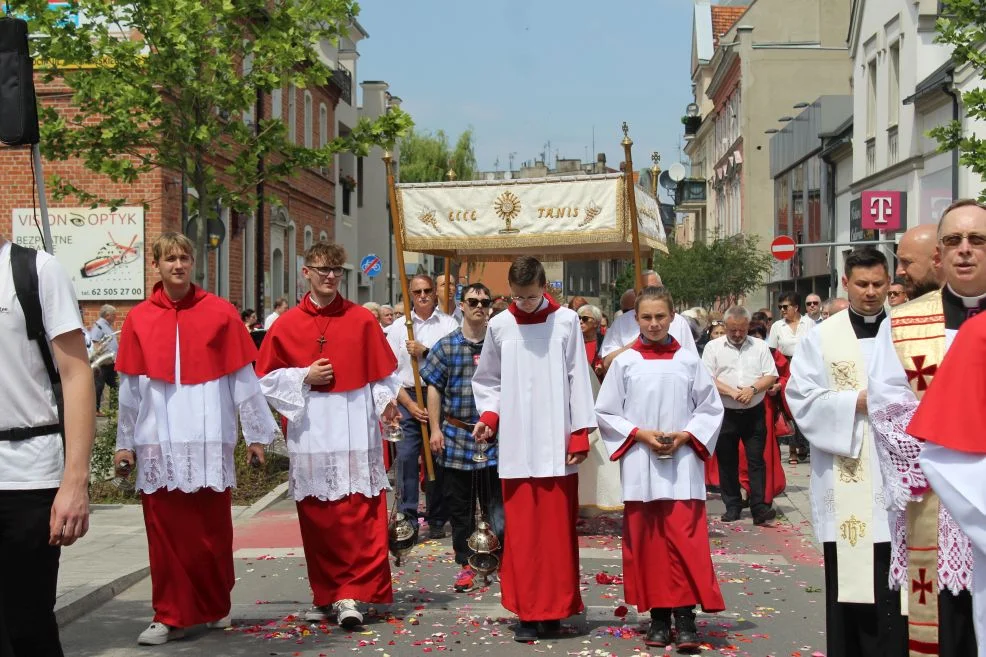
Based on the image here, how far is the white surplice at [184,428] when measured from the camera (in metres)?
7.34

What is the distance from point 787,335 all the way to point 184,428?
11088mm

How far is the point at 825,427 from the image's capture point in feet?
19.6

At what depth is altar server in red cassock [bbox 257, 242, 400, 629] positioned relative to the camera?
25.3ft

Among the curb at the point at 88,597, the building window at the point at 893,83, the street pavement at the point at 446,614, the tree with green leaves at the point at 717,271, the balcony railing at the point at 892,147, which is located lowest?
the street pavement at the point at 446,614

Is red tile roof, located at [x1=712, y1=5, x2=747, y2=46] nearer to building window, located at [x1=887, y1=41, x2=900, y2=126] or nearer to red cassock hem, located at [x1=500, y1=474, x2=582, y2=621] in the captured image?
building window, located at [x1=887, y1=41, x2=900, y2=126]

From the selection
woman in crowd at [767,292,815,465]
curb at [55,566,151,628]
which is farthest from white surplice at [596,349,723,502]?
woman in crowd at [767,292,815,465]

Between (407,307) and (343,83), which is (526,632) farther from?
(343,83)

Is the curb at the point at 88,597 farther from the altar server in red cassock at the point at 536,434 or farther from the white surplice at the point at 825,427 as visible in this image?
the white surplice at the point at 825,427

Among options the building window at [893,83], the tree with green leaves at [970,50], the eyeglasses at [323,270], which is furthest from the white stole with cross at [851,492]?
the building window at [893,83]

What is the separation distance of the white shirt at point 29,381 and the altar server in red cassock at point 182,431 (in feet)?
8.69

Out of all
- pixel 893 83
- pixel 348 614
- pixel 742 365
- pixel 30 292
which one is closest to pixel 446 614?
pixel 348 614

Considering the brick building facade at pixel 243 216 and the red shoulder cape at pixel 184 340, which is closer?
the red shoulder cape at pixel 184 340

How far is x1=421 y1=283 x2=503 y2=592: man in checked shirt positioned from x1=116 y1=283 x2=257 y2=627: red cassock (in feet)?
6.80

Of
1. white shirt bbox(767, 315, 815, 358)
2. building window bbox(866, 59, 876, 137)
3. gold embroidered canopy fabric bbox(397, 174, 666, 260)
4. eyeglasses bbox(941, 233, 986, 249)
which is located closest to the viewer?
eyeglasses bbox(941, 233, 986, 249)
